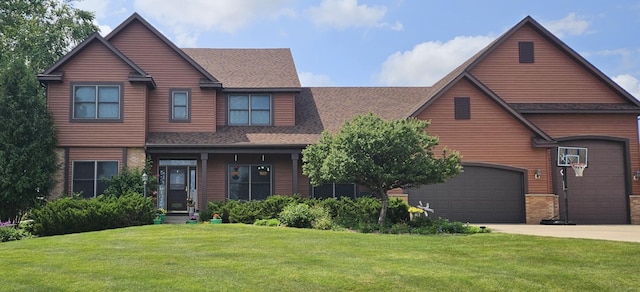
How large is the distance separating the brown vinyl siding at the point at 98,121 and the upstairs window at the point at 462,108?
12.7 m

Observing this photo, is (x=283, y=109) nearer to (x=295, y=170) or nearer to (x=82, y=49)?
(x=295, y=170)

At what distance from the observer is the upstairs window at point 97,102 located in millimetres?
21656

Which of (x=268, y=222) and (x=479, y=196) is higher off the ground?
(x=479, y=196)

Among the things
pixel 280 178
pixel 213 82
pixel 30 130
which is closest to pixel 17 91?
pixel 30 130

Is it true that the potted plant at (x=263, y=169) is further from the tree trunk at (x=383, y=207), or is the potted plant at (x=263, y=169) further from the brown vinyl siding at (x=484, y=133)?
the tree trunk at (x=383, y=207)

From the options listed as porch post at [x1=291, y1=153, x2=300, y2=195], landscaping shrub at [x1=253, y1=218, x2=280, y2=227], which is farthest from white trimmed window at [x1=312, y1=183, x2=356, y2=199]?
landscaping shrub at [x1=253, y1=218, x2=280, y2=227]

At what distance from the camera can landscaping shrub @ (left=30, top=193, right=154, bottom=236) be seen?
16.6 meters

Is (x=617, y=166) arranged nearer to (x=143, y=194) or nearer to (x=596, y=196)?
(x=596, y=196)

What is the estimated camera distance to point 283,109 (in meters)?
24.0

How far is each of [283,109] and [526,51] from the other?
11226mm

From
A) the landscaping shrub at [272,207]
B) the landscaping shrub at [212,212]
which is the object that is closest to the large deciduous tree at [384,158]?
the landscaping shrub at [272,207]

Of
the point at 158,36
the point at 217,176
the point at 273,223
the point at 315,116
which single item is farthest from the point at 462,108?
the point at 158,36

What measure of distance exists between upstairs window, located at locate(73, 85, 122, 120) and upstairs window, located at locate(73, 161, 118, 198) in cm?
182

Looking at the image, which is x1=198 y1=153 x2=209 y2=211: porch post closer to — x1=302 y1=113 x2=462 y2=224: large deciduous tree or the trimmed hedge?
the trimmed hedge
